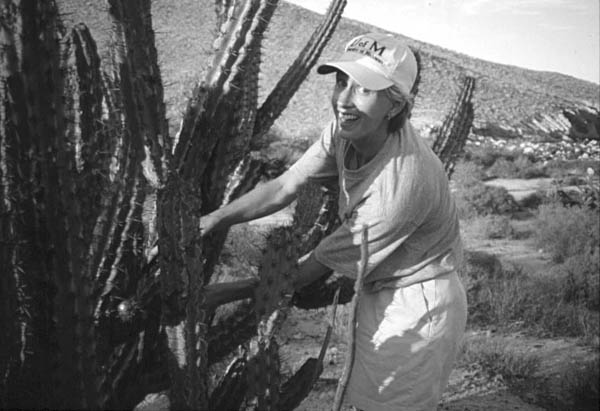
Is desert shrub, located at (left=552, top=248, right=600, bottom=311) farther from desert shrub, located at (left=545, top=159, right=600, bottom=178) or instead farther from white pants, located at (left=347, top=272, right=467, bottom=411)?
desert shrub, located at (left=545, top=159, right=600, bottom=178)

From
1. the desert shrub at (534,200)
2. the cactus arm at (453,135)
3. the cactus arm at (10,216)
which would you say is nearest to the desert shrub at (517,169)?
the desert shrub at (534,200)

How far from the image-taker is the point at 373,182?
2559 millimetres

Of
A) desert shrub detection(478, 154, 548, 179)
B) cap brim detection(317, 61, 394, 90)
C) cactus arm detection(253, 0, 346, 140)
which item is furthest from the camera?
desert shrub detection(478, 154, 548, 179)

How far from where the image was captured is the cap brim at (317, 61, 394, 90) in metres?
2.50

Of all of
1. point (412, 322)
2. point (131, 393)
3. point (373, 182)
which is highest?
point (373, 182)

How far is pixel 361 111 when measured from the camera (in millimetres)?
2592

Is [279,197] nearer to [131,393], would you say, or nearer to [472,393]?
[131,393]

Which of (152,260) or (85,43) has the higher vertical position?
(85,43)

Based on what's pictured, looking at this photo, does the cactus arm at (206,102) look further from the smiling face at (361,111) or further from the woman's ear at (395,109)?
the woman's ear at (395,109)

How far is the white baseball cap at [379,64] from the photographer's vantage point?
2.53 metres

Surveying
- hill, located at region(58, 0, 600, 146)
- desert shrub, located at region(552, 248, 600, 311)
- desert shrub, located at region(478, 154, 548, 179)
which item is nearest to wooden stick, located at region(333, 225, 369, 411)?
desert shrub, located at region(552, 248, 600, 311)

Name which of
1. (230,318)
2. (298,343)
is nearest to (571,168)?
(298,343)

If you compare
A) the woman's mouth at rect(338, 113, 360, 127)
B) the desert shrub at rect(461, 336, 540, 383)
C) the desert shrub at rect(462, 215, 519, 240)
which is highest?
the woman's mouth at rect(338, 113, 360, 127)

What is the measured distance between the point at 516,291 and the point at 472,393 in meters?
2.43
